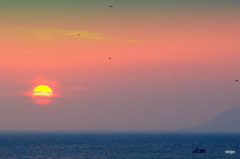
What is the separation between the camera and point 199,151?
562 feet

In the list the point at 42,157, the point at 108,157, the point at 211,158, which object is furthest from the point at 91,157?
the point at 211,158

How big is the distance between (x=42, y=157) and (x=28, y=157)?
565 cm

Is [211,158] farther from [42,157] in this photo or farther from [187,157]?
[42,157]

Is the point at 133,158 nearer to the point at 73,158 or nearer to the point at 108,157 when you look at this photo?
the point at 108,157

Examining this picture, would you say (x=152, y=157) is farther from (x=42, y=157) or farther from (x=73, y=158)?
(x=42, y=157)

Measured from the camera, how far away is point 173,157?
152 m

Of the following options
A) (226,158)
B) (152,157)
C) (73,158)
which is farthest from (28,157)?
(226,158)

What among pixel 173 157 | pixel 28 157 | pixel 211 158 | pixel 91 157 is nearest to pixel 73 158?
pixel 91 157

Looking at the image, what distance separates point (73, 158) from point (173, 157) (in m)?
35.6

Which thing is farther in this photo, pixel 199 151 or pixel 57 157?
pixel 199 151

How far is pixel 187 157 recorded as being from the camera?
6097 inches

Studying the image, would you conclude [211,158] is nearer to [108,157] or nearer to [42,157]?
[108,157]

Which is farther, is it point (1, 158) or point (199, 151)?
point (199, 151)

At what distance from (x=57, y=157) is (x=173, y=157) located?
41.6 meters
